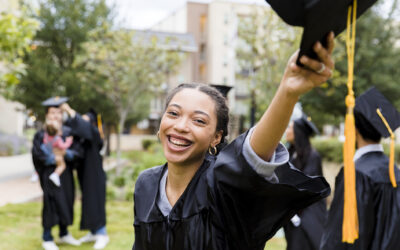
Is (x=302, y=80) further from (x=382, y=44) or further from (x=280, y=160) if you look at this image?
(x=382, y=44)

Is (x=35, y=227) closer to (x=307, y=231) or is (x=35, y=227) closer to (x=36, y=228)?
(x=36, y=228)

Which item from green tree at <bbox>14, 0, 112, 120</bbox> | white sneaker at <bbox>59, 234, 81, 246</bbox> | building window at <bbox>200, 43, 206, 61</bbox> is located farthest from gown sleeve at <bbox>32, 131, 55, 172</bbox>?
building window at <bbox>200, 43, 206, 61</bbox>

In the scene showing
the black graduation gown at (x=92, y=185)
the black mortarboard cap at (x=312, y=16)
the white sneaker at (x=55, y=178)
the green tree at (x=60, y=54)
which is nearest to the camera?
the black mortarboard cap at (x=312, y=16)

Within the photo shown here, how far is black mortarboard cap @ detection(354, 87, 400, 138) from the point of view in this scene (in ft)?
11.9

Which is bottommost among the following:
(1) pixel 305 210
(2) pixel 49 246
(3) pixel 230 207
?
(2) pixel 49 246

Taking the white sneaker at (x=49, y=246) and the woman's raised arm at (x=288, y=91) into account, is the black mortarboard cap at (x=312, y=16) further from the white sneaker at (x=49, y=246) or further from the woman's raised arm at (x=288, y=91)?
the white sneaker at (x=49, y=246)

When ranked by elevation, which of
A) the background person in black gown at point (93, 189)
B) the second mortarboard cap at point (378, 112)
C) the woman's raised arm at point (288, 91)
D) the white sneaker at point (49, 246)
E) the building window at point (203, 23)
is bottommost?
the white sneaker at point (49, 246)

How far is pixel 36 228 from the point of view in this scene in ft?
25.8

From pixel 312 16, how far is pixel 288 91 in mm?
224

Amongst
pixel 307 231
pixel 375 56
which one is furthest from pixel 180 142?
pixel 375 56

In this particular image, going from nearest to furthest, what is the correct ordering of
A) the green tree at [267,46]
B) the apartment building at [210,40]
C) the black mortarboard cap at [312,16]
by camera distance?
the black mortarboard cap at [312,16]
the green tree at [267,46]
the apartment building at [210,40]

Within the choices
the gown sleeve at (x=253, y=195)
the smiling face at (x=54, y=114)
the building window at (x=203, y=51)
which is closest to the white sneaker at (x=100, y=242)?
the smiling face at (x=54, y=114)

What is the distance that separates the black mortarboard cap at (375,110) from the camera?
3.64 metres

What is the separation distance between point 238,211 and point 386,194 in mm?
2195
